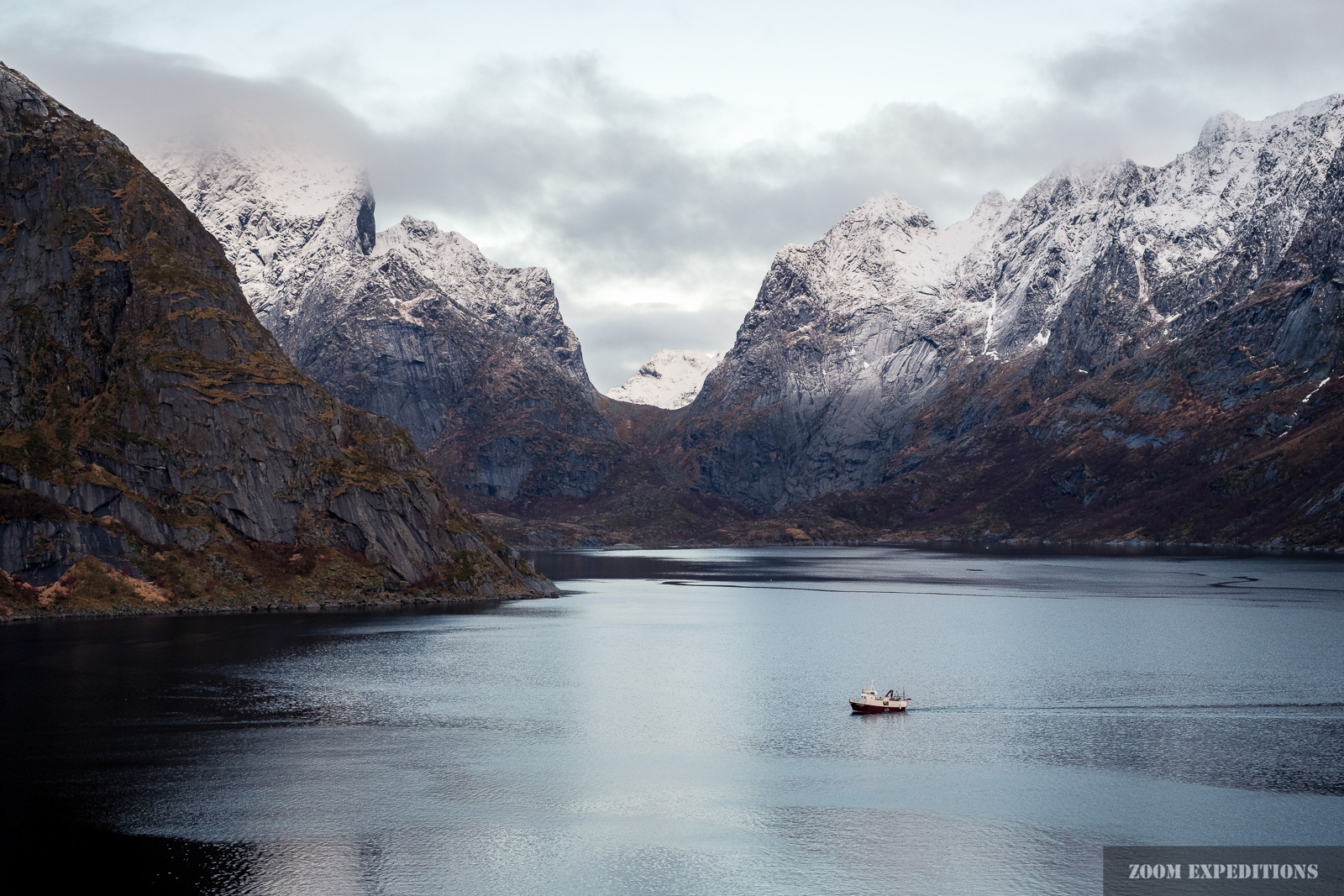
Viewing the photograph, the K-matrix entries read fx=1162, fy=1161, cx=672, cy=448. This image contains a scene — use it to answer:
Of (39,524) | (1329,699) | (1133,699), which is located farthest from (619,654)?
(39,524)

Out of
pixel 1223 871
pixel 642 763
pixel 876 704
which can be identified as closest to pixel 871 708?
pixel 876 704

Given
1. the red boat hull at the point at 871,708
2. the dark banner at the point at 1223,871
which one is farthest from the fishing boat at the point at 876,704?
the dark banner at the point at 1223,871

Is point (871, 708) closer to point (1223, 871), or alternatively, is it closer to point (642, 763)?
point (642, 763)

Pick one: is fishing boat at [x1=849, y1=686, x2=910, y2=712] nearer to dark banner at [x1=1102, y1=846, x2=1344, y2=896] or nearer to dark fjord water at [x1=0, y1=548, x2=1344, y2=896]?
dark fjord water at [x1=0, y1=548, x2=1344, y2=896]

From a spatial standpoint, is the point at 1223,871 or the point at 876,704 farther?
the point at 876,704

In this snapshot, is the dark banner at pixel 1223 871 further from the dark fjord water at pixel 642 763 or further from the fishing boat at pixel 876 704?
the fishing boat at pixel 876 704
